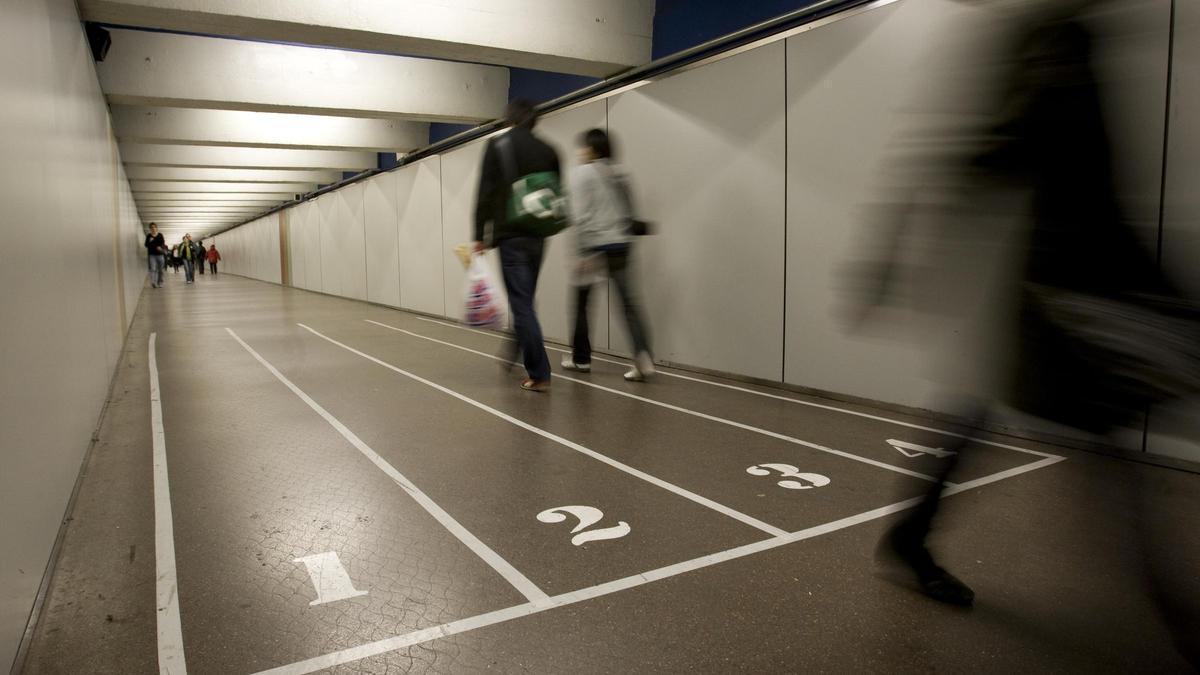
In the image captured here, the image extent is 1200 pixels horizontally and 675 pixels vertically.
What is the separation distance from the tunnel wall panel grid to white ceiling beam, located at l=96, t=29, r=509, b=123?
2110mm

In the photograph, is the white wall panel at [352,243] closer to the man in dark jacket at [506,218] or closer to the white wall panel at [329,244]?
the white wall panel at [329,244]

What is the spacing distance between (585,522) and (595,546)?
248 mm

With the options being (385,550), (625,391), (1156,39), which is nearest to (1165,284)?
(385,550)

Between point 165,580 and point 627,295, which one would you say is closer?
point 165,580

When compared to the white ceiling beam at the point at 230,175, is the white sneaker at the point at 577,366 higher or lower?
lower

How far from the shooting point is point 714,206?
6598mm

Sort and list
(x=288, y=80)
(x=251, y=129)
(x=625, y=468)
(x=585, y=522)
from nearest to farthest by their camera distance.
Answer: (x=585, y=522) → (x=625, y=468) → (x=288, y=80) → (x=251, y=129)

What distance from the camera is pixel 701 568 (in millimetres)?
2672

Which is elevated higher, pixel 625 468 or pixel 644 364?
pixel 644 364

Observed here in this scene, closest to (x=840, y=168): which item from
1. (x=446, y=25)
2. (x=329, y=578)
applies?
(x=446, y=25)

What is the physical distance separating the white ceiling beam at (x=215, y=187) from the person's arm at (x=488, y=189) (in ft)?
53.0

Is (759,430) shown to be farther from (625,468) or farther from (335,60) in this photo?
(335,60)

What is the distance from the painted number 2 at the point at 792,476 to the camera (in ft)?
11.7

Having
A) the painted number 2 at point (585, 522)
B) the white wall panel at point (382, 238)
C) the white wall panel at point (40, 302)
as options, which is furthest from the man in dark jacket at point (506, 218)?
the white wall panel at point (382, 238)
